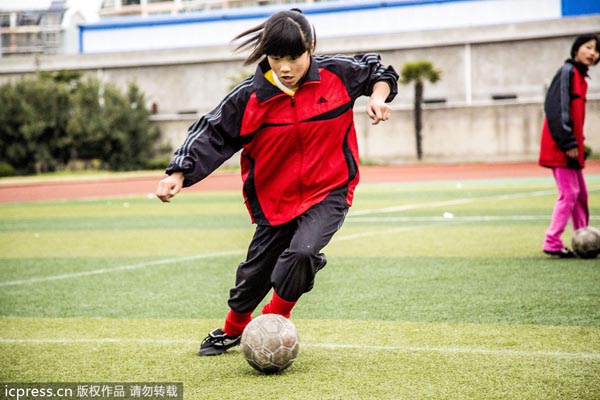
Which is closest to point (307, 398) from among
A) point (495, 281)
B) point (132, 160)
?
point (495, 281)

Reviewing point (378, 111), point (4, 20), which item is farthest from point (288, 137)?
point (4, 20)

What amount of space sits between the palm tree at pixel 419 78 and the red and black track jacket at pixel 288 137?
36.6 m

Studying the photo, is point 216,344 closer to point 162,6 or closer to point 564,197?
point 564,197

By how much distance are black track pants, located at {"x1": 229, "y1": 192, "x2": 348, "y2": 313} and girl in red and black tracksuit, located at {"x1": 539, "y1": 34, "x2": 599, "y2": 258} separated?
482 cm

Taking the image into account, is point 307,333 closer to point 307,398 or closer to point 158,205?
point 307,398

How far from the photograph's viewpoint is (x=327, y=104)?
17.9 ft

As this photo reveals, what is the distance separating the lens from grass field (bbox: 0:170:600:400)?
16.8 ft

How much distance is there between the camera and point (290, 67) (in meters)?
5.24

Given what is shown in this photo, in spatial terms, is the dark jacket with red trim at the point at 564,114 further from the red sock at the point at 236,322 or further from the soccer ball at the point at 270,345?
the soccer ball at the point at 270,345

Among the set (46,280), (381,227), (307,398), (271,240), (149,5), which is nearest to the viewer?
(307,398)

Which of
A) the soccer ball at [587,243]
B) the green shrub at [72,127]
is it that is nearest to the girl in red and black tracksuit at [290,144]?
the soccer ball at [587,243]

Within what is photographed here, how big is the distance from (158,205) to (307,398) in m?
17.0

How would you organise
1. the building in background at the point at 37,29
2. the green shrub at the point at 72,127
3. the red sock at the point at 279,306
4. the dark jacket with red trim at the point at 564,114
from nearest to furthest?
the red sock at the point at 279,306 < the dark jacket with red trim at the point at 564,114 < the green shrub at the point at 72,127 < the building in background at the point at 37,29

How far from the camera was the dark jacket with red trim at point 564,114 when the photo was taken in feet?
31.7
